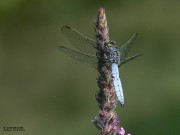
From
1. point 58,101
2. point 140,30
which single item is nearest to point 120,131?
point 58,101

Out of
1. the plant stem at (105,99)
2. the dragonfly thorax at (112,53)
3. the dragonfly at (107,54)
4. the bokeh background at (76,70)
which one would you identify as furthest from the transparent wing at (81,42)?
the bokeh background at (76,70)

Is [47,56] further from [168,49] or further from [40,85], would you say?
[168,49]

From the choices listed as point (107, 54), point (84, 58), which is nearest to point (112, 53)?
point (107, 54)

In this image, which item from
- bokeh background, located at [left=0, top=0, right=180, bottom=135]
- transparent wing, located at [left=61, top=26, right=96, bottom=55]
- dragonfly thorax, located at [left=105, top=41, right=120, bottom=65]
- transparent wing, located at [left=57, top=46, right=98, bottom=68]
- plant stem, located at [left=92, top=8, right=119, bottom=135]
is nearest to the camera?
plant stem, located at [left=92, top=8, right=119, bottom=135]

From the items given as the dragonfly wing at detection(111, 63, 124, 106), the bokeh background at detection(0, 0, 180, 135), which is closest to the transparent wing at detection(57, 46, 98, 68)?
the dragonfly wing at detection(111, 63, 124, 106)

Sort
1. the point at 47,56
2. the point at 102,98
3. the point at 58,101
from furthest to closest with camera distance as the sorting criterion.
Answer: the point at 47,56 → the point at 58,101 → the point at 102,98

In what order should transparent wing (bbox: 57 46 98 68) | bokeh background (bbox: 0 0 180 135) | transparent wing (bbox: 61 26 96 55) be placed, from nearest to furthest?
transparent wing (bbox: 57 46 98 68)
transparent wing (bbox: 61 26 96 55)
bokeh background (bbox: 0 0 180 135)

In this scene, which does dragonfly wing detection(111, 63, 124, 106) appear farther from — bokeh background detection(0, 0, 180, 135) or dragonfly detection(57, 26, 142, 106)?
bokeh background detection(0, 0, 180, 135)
